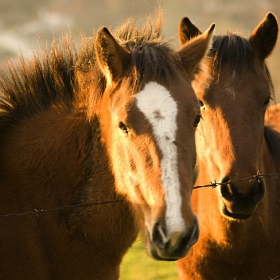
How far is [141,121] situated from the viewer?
367cm

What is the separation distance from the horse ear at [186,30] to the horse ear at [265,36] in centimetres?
60

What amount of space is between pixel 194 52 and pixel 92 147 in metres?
1.15

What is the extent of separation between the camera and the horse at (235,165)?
464 cm

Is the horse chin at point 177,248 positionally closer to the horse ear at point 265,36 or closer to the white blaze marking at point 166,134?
the white blaze marking at point 166,134

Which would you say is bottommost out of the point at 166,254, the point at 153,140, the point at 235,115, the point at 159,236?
the point at 166,254

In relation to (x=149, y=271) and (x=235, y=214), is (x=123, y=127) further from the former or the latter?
(x=149, y=271)

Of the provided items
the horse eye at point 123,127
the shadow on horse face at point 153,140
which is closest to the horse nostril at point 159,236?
the shadow on horse face at point 153,140

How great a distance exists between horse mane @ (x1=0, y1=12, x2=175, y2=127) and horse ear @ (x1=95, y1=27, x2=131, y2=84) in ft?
0.45

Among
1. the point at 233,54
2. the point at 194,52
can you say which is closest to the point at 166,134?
the point at 194,52

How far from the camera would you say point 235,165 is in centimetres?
→ 461

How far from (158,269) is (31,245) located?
23.9ft

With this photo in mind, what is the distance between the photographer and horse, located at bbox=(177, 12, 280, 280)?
4.64 m

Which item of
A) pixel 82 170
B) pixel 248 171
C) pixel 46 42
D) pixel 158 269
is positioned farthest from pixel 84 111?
pixel 158 269

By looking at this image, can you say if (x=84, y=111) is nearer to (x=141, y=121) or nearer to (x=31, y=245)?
(x=141, y=121)
